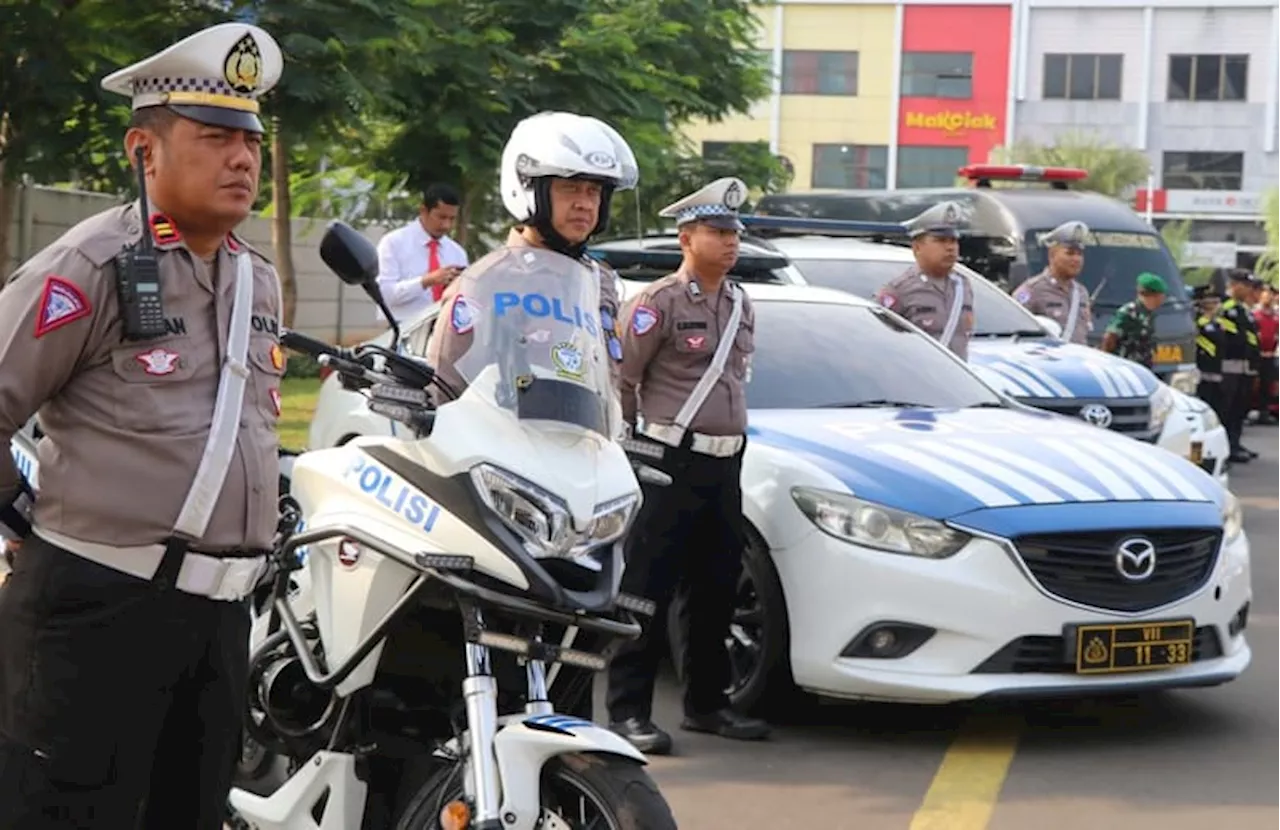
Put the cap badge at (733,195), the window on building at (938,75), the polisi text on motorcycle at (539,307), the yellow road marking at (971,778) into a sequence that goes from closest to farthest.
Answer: the polisi text on motorcycle at (539,307) < the yellow road marking at (971,778) < the cap badge at (733,195) < the window on building at (938,75)

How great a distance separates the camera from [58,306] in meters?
3.69

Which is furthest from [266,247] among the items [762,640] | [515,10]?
[762,640]

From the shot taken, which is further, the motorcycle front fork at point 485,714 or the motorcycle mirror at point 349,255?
the motorcycle mirror at point 349,255

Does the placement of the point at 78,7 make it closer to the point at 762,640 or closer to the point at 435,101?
the point at 435,101

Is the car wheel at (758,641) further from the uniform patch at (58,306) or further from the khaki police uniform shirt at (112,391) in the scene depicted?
the uniform patch at (58,306)

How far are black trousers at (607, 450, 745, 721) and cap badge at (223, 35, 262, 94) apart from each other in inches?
124

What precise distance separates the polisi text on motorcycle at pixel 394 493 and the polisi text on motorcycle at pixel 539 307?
444mm

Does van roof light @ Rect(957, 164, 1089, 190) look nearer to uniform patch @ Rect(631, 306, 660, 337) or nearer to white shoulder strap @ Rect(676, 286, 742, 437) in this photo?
white shoulder strap @ Rect(676, 286, 742, 437)

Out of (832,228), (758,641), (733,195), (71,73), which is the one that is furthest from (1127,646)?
(71,73)

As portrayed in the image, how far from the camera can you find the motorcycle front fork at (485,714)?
4.16m

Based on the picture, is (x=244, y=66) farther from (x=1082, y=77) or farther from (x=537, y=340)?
(x=1082, y=77)

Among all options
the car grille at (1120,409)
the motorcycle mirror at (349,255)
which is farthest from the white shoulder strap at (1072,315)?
the motorcycle mirror at (349,255)

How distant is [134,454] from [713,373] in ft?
11.4

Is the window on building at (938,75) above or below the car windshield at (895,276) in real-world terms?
above
